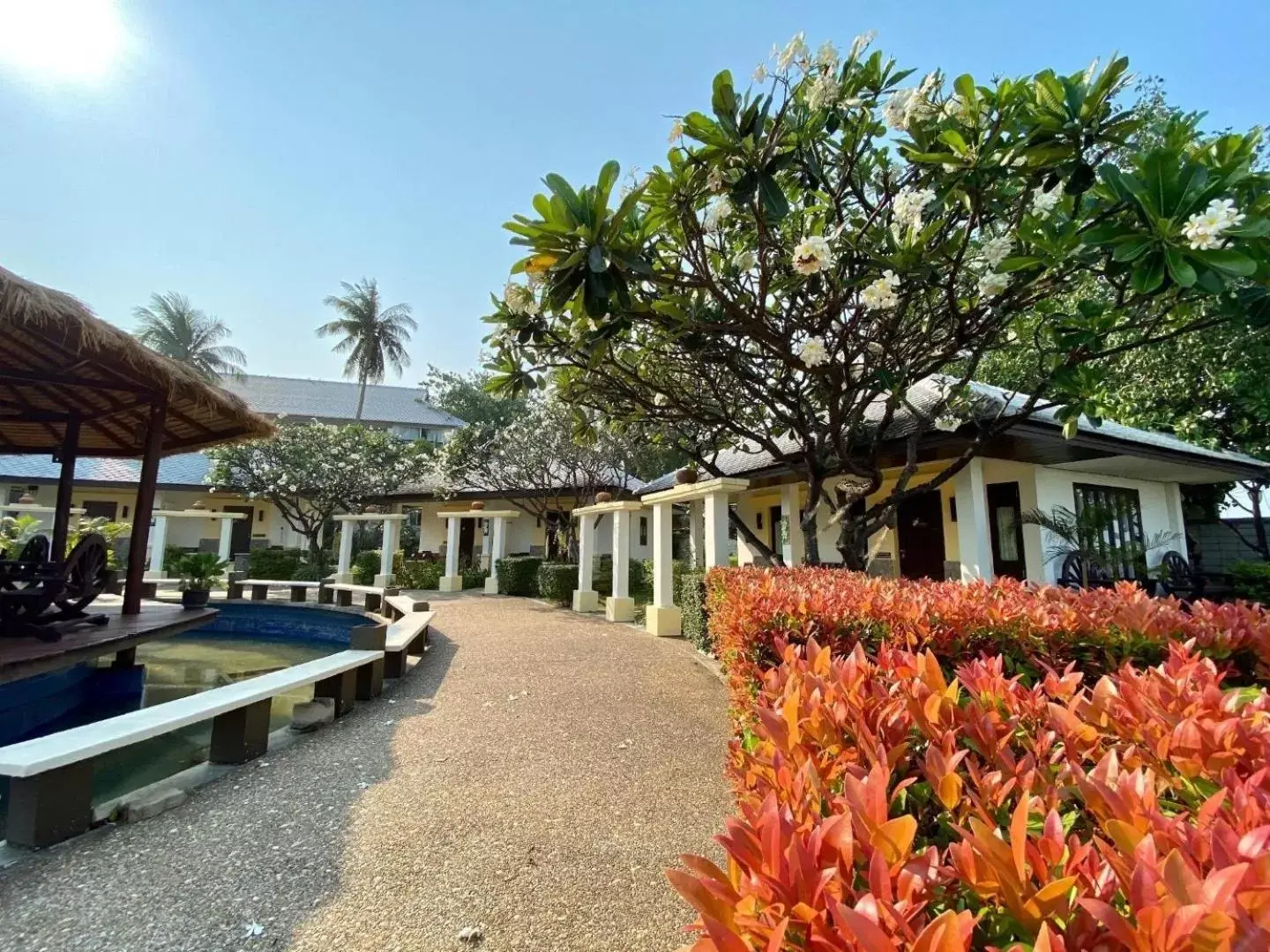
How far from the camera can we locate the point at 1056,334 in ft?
15.7

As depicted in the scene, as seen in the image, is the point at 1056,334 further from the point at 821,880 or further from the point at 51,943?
the point at 51,943

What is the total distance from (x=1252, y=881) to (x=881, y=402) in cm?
1060

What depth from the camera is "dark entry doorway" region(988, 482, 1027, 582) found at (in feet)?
32.3

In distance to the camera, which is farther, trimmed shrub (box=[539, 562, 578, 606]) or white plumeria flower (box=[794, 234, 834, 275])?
trimmed shrub (box=[539, 562, 578, 606])

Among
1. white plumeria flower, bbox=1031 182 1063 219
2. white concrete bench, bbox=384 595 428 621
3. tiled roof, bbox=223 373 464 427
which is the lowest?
white concrete bench, bbox=384 595 428 621

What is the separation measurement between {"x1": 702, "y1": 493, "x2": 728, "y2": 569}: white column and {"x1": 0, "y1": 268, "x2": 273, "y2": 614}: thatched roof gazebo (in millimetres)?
6241

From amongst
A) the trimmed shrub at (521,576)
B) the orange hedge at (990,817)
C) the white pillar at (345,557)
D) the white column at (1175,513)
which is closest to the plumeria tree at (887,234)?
the orange hedge at (990,817)

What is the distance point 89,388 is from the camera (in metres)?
6.54

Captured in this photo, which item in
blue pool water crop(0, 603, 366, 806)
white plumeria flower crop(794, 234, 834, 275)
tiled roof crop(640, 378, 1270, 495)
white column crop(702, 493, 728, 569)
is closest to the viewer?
white plumeria flower crop(794, 234, 834, 275)

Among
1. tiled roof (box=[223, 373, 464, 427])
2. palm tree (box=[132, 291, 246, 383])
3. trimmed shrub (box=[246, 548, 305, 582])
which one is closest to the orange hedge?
trimmed shrub (box=[246, 548, 305, 582])

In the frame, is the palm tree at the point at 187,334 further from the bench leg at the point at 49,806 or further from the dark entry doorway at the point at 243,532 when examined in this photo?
the bench leg at the point at 49,806

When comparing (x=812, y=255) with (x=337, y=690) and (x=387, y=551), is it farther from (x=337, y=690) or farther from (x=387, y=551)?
(x=387, y=551)

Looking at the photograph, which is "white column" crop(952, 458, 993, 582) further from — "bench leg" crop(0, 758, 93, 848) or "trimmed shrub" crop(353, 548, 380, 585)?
"trimmed shrub" crop(353, 548, 380, 585)

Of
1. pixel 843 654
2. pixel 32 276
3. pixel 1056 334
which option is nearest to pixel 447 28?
pixel 32 276
